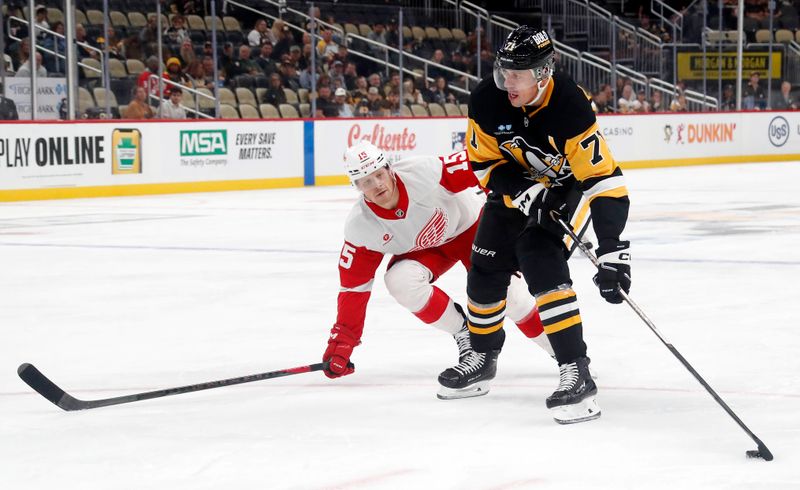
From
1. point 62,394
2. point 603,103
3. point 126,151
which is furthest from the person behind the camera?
point 603,103

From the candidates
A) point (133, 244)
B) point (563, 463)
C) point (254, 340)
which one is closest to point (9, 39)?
point (133, 244)

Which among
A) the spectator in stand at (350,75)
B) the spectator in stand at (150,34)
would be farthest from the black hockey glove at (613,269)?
the spectator in stand at (350,75)

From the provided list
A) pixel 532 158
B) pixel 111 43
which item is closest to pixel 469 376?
pixel 532 158

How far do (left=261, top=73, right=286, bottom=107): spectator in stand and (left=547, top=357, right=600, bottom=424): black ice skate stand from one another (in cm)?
1249

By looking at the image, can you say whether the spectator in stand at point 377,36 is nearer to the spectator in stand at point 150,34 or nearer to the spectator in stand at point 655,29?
the spectator in stand at point 150,34

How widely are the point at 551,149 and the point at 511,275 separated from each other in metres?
0.53

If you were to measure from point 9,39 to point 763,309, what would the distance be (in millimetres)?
9834

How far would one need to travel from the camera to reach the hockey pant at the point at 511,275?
3744mm

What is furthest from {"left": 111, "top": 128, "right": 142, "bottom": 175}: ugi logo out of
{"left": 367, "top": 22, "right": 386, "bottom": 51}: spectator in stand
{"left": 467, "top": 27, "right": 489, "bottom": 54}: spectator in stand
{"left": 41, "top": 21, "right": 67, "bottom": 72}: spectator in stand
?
{"left": 467, "top": 27, "right": 489, "bottom": 54}: spectator in stand

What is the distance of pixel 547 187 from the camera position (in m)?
3.86

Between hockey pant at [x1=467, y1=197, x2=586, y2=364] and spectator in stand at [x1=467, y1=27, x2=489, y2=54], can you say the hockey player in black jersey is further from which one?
spectator in stand at [x1=467, y1=27, x2=489, y2=54]

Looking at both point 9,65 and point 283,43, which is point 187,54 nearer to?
point 283,43

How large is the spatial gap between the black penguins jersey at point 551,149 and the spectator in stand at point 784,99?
1807cm

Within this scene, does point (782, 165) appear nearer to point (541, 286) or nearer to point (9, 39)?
point (9, 39)
